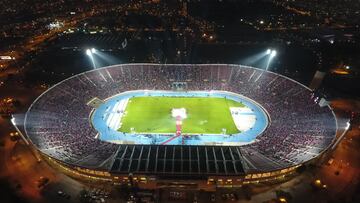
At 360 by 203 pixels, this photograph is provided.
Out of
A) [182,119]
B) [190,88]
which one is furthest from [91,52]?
[182,119]

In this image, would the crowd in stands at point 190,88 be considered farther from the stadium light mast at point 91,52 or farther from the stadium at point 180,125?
the stadium light mast at point 91,52

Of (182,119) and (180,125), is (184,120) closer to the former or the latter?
(182,119)

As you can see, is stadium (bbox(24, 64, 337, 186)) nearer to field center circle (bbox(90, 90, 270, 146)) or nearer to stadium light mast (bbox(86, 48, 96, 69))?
field center circle (bbox(90, 90, 270, 146))

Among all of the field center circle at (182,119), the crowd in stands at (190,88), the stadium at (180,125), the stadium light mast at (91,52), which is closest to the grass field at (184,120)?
the field center circle at (182,119)

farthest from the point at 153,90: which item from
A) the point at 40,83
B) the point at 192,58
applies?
the point at 40,83

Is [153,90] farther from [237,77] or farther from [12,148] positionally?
[12,148]

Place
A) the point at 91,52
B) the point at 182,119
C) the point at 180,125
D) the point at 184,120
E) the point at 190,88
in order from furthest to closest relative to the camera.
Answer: the point at 91,52, the point at 190,88, the point at 182,119, the point at 184,120, the point at 180,125

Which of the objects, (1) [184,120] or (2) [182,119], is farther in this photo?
(2) [182,119]

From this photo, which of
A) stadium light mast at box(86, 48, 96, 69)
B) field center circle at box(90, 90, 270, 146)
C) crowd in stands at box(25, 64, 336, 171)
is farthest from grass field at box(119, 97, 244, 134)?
stadium light mast at box(86, 48, 96, 69)
